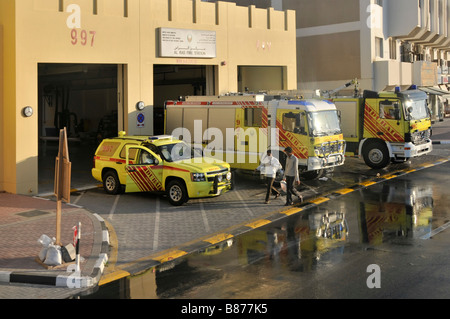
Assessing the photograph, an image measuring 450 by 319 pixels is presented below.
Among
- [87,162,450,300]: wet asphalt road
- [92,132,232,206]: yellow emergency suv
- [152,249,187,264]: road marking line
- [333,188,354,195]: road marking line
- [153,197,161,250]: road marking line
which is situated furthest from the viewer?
Result: [333,188,354,195]: road marking line

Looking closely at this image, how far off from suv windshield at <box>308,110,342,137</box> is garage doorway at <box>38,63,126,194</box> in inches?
490

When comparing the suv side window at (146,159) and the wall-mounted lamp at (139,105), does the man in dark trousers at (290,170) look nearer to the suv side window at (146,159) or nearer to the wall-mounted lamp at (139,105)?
the suv side window at (146,159)

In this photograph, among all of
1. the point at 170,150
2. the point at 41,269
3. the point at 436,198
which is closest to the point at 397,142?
the point at 436,198

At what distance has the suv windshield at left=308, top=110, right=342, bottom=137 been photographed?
1827 centimetres

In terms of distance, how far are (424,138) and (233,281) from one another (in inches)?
630

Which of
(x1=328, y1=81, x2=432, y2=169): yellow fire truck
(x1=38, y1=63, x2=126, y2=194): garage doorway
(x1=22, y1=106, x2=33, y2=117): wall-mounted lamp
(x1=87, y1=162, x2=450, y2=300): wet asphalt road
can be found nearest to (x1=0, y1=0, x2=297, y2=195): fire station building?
(x1=22, y1=106, x2=33, y2=117): wall-mounted lamp

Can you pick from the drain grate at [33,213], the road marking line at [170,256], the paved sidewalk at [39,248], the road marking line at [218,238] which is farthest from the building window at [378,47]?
the road marking line at [170,256]

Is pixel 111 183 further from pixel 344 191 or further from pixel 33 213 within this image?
pixel 344 191

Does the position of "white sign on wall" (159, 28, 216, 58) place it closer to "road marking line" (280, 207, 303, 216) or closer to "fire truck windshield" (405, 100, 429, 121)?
"fire truck windshield" (405, 100, 429, 121)

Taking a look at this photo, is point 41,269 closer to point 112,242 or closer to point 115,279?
point 115,279

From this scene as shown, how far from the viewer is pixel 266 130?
736 inches

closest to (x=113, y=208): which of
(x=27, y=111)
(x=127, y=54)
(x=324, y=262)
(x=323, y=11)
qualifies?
(x=27, y=111)

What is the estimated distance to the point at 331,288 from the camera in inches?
332

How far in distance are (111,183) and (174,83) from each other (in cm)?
1418
